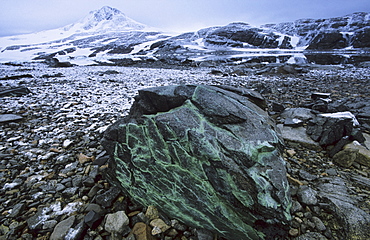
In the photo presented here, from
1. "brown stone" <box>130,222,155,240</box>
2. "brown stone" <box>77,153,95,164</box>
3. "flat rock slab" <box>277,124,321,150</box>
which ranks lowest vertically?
"brown stone" <box>77,153,95,164</box>

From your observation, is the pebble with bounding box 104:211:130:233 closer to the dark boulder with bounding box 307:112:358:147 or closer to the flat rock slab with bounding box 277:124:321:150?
the flat rock slab with bounding box 277:124:321:150

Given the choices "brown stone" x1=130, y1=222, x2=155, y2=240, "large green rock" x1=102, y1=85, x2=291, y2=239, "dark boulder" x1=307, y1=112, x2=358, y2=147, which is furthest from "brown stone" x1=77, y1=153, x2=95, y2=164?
"dark boulder" x1=307, y1=112, x2=358, y2=147

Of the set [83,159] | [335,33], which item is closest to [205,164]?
[83,159]

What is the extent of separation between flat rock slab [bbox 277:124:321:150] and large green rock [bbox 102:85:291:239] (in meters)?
1.83

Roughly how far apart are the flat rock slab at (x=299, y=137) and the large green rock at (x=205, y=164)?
6.00 ft

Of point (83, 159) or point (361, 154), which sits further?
point (83, 159)

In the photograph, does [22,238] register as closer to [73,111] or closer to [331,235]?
[331,235]

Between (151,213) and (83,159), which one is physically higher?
(151,213)

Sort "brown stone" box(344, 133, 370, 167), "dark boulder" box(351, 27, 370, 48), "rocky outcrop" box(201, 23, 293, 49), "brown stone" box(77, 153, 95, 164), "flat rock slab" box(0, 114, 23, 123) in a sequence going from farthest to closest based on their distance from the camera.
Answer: "rocky outcrop" box(201, 23, 293, 49) → "dark boulder" box(351, 27, 370, 48) → "flat rock slab" box(0, 114, 23, 123) → "brown stone" box(77, 153, 95, 164) → "brown stone" box(344, 133, 370, 167)

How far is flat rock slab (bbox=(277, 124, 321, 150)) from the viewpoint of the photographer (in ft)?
11.4

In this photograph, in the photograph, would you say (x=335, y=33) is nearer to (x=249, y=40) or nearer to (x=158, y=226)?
(x=249, y=40)

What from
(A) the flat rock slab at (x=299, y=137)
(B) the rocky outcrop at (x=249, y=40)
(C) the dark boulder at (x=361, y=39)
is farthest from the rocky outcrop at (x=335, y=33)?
(A) the flat rock slab at (x=299, y=137)

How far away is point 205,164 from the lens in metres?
1.88

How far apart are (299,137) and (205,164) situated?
2827mm
